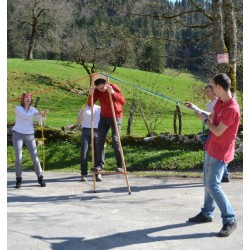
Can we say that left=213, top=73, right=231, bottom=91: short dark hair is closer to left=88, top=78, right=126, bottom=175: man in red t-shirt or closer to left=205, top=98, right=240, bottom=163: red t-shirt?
left=205, top=98, right=240, bottom=163: red t-shirt

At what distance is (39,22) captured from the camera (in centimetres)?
5272

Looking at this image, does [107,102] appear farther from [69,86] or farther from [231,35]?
[69,86]

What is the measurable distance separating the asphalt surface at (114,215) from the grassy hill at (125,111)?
1658 millimetres

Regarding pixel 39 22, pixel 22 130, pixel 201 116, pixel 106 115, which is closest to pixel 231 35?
pixel 106 115

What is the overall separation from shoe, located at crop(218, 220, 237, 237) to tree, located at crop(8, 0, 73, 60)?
47.0 metres

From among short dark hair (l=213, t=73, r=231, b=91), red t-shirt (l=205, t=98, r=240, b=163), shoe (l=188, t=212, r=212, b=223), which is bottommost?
shoe (l=188, t=212, r=212, b=223)

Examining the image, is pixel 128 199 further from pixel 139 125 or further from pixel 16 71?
pixel 16 71

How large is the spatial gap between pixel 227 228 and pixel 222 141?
106cm

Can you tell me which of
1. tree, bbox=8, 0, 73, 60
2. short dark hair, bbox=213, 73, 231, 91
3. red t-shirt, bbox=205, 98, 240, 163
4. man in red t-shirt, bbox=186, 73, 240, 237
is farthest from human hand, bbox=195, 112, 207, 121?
tree, bbox=8, 0, 73, 60

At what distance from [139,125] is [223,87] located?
1603 cm

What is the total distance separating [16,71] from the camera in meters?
41.4

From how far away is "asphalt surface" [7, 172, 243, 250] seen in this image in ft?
17.8
